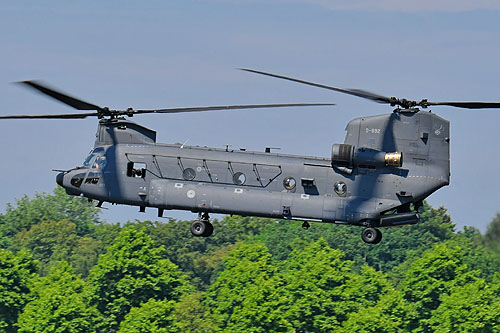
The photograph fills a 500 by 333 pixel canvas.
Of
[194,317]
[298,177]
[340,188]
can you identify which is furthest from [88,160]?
[194,317]

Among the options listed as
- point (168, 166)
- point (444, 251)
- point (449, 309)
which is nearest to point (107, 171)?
point (168, 166)

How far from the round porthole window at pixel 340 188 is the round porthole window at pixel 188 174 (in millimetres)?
7219

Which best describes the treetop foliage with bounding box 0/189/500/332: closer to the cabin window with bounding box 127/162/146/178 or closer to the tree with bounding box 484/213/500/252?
the tree with bounding box 484/213/500/252

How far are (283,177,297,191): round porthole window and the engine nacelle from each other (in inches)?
95.7

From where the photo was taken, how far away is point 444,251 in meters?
142

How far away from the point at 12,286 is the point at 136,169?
87204 millimetres

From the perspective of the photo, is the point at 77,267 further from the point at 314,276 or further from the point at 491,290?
the point at 491,290

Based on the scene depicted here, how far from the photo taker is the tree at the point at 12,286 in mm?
133350

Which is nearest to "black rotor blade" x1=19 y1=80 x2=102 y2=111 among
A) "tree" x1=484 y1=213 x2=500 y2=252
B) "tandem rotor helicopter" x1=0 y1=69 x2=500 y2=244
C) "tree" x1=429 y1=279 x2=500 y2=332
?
"tandem rotor helicopter" x1=0 y1=69 x2=500 y2=244

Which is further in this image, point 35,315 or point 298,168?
point 35,315

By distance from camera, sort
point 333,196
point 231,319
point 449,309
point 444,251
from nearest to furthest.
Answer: point 333,196 → point 231,319 → point 449,309 → point 444,251

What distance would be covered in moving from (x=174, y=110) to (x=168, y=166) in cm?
292

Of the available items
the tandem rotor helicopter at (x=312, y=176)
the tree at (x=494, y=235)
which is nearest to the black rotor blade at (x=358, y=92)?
the tandem rotor helicopter at (x=312, y=176)

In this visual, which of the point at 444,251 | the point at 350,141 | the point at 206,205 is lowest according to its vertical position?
the point at 206,205
